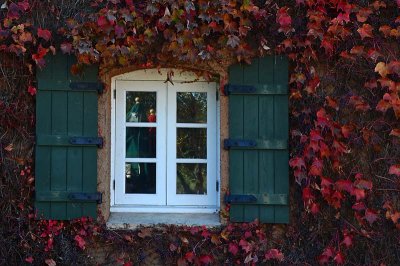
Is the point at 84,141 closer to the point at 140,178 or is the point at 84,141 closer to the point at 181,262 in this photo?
the point at 140,178

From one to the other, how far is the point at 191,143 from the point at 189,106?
0.33 meters

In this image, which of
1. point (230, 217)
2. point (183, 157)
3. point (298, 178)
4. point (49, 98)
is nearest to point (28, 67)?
point (49, 98)

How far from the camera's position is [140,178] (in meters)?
4.87

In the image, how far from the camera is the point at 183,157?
488 cm

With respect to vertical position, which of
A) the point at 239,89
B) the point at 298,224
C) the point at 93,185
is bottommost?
the point at 298,224

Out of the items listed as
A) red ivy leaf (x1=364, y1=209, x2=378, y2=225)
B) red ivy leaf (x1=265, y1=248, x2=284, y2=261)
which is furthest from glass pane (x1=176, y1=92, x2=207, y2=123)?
red ivy leaf (x1=364, y1=209, x2=378, y2=225)

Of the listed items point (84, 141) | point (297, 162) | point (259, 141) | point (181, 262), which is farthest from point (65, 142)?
point (297, 162)

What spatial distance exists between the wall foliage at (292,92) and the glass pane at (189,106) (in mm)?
361

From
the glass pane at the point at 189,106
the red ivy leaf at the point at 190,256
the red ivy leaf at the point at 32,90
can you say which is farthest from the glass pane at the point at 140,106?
the red ivy leaf at the point at 190,256

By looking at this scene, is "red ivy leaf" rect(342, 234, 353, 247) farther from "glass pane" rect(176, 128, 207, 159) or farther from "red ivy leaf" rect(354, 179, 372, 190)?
"glass pane" rect(176, 128, 207, 159)

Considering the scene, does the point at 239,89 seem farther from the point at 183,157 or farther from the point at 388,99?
the point at 388,99

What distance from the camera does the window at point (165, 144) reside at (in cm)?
484

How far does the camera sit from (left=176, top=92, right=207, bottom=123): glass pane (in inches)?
192

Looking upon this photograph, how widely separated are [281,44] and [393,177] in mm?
1451
